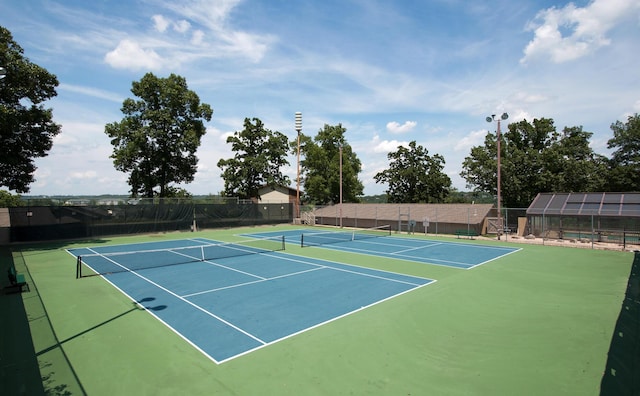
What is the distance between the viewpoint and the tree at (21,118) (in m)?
23.4

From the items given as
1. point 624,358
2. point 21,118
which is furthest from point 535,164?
point 21,118

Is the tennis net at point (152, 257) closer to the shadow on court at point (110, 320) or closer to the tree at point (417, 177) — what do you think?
the shadow on court at point (110, 320)

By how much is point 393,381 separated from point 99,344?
644 centimetres

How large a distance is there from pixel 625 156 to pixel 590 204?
29.1m

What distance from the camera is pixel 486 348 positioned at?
7.59m

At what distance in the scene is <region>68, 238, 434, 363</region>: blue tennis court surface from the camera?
8.57 metres

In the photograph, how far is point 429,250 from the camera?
22.2 meters

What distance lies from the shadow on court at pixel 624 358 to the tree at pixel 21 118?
98.2 ft

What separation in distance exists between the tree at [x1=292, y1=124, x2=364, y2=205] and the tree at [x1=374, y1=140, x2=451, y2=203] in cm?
709

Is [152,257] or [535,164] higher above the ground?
[535,164]

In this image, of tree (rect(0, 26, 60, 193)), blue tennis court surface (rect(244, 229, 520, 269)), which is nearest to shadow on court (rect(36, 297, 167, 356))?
blue tennis court surface (rect(244, 229, 520, 269))

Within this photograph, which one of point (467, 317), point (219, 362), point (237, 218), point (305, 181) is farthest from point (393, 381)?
point (305, 181)

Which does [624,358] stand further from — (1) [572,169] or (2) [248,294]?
(1) [572,169]

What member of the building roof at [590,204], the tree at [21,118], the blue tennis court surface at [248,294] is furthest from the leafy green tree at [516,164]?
the tree at [21,118]
